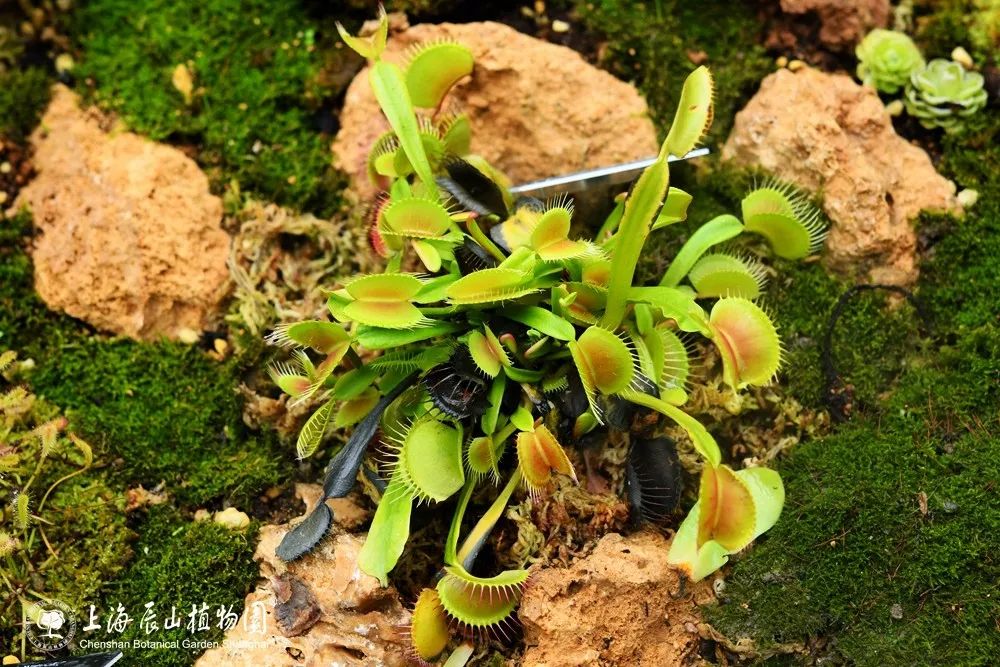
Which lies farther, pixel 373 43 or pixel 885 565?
pixel 373 43

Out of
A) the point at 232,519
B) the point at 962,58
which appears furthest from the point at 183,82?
the point at 962,58

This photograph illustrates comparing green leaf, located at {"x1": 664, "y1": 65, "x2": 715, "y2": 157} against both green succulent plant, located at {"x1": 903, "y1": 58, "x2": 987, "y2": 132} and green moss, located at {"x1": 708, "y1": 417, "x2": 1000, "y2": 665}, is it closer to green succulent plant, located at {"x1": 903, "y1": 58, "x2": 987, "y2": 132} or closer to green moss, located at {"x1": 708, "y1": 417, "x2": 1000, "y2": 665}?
green moss, located at {"x1": 708, "y1": 417, "x2": 1000, "y2": 665}

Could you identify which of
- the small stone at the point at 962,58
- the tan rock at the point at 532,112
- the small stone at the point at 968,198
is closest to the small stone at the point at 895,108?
the small stone at the point at 962,58

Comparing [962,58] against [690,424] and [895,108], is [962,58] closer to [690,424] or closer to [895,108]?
[895,108]

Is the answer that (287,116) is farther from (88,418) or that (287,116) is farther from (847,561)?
(847,561)

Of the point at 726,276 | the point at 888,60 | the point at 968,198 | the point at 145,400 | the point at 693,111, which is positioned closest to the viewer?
the point at 693,111

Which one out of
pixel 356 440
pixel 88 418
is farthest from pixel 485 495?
pixel 88 418

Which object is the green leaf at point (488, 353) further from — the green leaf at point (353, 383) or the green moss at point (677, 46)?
the green moss at point (677, 46)

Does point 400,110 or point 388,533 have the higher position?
point 400,110
